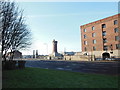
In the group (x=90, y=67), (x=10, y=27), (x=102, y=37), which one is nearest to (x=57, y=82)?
(x=10, y=27)

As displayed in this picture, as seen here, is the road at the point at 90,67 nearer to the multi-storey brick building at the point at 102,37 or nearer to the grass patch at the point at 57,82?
the grass patch at the point at 57,82

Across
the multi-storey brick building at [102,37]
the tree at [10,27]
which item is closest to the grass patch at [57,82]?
the tree at [10,27]

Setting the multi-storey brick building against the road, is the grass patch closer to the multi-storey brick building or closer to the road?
the road

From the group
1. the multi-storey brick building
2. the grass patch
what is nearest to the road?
the grass patch

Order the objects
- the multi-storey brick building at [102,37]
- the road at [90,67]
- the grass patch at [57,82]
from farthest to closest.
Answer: the multi-storey brick building at [102,37], the road at [90,67], the grass patch at [57,82]

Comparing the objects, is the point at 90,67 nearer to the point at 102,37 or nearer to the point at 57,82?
the point at 57,82

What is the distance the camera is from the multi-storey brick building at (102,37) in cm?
4850

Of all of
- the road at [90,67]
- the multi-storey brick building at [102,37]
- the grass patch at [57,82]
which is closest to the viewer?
the grass patch at [57,82]

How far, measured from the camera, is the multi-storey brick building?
159 ft

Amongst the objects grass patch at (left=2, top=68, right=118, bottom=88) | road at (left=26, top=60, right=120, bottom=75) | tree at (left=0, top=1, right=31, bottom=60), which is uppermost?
tree at (left=0, top=1, right=31, bottom=60)

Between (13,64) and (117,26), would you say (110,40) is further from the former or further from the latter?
(13,64)

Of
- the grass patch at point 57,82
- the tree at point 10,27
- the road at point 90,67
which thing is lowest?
the road at point 90,67

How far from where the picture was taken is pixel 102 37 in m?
52.8

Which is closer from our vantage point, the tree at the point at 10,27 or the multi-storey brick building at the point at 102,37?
the tree at the point at 10,27
